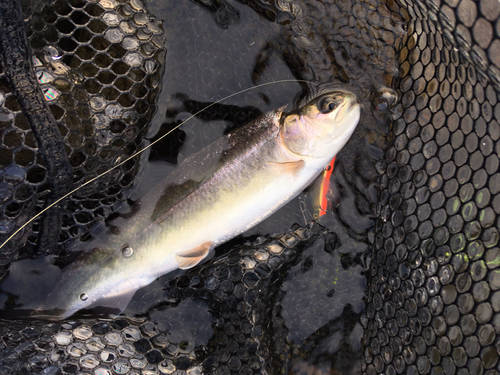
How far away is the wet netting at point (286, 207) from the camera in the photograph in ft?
6.82

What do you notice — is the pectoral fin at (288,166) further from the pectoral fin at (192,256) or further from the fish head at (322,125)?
the pectoral fin at (192,256)

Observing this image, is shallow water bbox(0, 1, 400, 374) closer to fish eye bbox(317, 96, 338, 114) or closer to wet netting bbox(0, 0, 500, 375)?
wet netting bbox(0, 0, 500, 375)

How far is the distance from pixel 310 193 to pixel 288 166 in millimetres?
407

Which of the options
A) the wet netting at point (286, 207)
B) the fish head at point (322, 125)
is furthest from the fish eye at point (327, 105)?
the wet netting at point (286, 207)

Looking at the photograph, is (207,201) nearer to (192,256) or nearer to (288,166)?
(192,256)

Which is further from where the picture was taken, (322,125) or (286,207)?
(286,207)

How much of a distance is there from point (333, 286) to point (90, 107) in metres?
2.10

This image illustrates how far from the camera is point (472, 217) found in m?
Answer: 2.11

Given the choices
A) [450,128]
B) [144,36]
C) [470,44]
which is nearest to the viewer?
[470,44]

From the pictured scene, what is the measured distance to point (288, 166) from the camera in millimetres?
2457

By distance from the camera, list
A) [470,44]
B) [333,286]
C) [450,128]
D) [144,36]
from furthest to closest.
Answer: [333,286] < [144,36] < [450,128] < [470,44]

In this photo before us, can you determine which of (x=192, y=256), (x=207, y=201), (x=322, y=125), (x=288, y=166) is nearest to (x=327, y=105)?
(x=322, y=125)

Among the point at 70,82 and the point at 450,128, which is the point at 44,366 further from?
the point at 450,128

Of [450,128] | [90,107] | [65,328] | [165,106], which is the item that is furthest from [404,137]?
[65,328]
